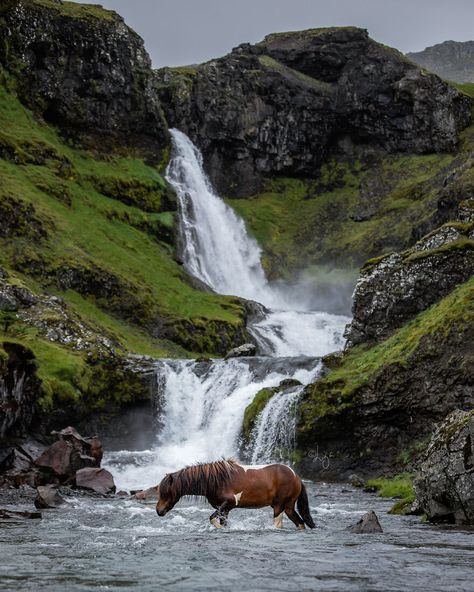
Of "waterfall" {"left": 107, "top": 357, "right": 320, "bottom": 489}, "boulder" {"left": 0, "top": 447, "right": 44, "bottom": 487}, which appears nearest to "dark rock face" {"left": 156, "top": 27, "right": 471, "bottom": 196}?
"waterfall" {"left": 107, "top": 357, "right": 320, "bottom": 489}

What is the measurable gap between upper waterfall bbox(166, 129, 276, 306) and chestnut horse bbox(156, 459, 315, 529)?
236ft

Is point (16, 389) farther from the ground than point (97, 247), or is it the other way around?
point (97, 247)

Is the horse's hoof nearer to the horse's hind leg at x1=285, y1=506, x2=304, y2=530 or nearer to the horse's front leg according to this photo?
the horse's front leg

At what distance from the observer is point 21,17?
95.6 meters

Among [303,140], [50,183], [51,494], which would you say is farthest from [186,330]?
[303,140]

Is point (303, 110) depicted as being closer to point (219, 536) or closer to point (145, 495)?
point (145, 495)

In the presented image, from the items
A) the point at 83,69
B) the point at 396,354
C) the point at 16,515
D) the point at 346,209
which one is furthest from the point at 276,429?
the point at 346,209

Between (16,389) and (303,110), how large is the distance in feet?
334

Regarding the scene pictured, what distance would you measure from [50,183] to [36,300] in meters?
31.1

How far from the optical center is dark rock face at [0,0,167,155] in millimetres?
95438

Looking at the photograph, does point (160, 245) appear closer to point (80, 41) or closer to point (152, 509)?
point (80, 41)

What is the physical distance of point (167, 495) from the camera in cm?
1769

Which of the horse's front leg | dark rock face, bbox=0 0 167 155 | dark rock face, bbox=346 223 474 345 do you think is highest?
dark rock face, bbox=0 0 167 155

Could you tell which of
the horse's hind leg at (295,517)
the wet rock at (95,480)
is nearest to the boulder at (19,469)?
the wet rock at (95,480)
